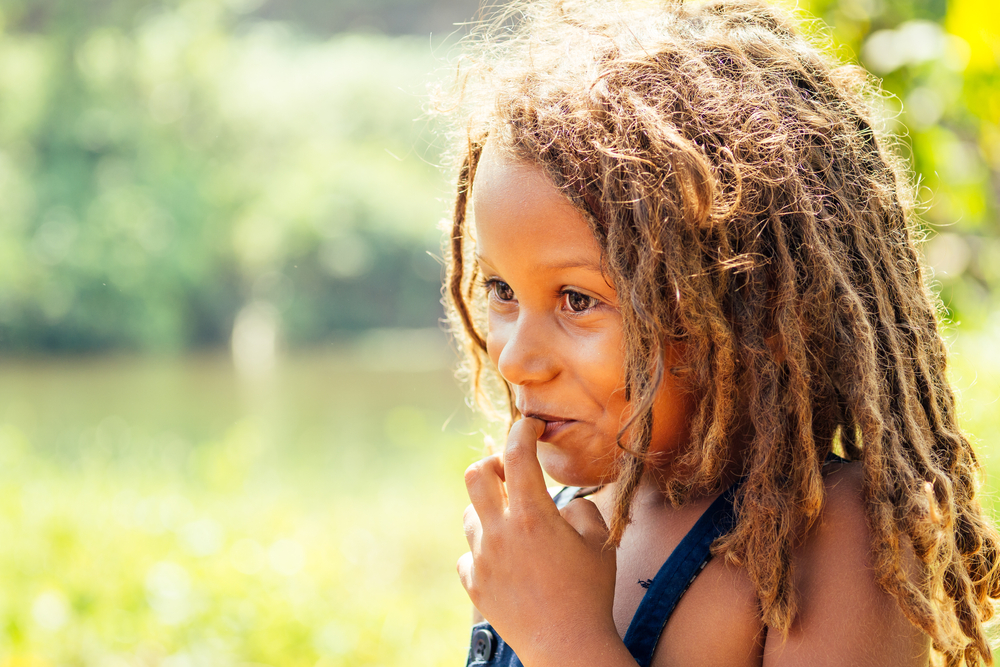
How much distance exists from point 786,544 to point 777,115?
44cm

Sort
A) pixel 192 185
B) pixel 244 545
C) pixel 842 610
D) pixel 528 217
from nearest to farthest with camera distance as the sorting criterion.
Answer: pixel 842 610
pixel 528 217
pixel 244 545
pixel 192 185

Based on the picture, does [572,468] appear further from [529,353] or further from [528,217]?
[528,217]

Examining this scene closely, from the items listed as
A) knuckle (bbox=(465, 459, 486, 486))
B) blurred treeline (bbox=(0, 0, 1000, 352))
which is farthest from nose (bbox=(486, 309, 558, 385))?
blurred treeline (bbox=(0, 0, 1000, 352))

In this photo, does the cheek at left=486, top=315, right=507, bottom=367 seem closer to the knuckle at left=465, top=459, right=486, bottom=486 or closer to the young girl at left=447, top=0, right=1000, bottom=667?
the young girl at left=447, top=0, right=1000, bottom=667


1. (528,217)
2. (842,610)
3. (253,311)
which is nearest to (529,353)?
(528,217)

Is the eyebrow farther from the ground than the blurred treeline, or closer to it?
farther from the ground

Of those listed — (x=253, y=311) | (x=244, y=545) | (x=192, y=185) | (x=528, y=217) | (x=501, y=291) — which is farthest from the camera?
(x=253, y=311)

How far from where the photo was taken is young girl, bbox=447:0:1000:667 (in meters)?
0.87

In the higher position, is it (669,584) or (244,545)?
(669,584)

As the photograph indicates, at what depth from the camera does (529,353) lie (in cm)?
96

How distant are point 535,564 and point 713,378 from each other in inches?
10.7

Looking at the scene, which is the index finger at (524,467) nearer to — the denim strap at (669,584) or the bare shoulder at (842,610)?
the denim strap at (669,584)

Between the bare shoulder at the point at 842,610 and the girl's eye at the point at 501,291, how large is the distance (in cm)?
41

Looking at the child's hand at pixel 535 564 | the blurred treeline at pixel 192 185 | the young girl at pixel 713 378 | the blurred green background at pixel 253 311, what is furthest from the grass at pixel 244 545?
the blurred treeline at pixel 192 185
